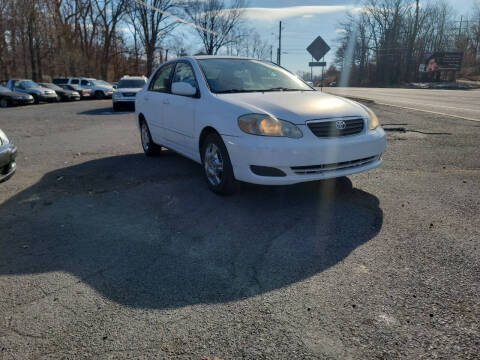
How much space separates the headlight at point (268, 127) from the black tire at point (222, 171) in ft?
1.38

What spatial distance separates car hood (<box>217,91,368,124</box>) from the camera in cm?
385

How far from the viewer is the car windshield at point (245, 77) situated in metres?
4.75

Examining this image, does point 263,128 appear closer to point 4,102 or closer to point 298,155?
point 298,155

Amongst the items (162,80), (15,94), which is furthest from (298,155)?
(15,94)

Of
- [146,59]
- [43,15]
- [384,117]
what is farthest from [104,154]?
[146,59]

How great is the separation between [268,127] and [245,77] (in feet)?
4.87

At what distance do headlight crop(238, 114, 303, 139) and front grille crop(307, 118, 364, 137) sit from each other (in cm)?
17

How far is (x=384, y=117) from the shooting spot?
1155 cm

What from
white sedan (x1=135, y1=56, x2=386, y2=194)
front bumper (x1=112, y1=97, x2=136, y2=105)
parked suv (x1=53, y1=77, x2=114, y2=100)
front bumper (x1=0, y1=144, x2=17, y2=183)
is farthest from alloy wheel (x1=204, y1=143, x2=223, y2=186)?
parked suv (x1=53, y1=77, x2=114, y2=100)

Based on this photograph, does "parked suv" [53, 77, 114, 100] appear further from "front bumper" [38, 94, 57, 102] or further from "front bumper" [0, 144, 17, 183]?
"front bumper" [0, 144, 17, 183]

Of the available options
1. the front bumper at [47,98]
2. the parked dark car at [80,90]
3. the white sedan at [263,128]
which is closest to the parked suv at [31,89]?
the front bumper at [47,98]

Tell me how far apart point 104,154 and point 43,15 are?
127 ft

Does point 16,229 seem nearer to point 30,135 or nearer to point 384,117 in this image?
point 30,135

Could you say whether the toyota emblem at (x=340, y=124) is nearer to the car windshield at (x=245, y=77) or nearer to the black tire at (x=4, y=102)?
the car windshield at (x=245, y=77)
